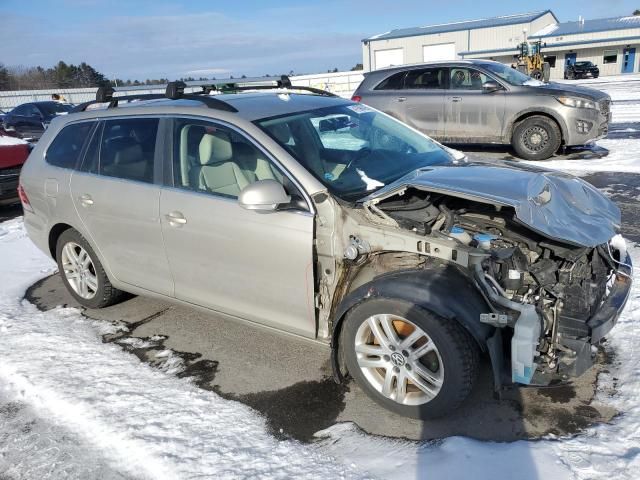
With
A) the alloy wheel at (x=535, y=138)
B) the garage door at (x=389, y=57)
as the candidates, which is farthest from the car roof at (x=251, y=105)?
the garage door at (x=389, y=57)

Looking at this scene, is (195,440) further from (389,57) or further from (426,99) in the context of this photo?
(389,57)

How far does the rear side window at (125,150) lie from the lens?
12.6ft

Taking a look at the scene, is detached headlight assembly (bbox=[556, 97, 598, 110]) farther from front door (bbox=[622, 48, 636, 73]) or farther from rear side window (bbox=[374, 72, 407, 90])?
front door (bbox=[622, 48, 636, 73])

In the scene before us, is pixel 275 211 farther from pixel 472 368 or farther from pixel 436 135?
pixel 436 135

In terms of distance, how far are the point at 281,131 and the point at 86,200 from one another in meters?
1.85

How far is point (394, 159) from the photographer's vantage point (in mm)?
3779

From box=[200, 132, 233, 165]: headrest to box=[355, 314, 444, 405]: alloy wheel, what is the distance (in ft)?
5.19

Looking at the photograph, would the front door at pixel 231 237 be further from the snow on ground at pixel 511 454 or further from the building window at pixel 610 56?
the building window at pixel 610 56

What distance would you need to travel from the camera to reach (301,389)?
3332 mm

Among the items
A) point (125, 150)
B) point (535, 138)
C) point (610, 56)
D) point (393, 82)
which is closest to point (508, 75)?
point (535, 138)

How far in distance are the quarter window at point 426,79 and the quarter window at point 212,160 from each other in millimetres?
7440

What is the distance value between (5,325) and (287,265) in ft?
9.33

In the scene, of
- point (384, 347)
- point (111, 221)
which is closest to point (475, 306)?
point (384, 347)

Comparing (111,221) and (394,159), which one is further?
(111,221)
